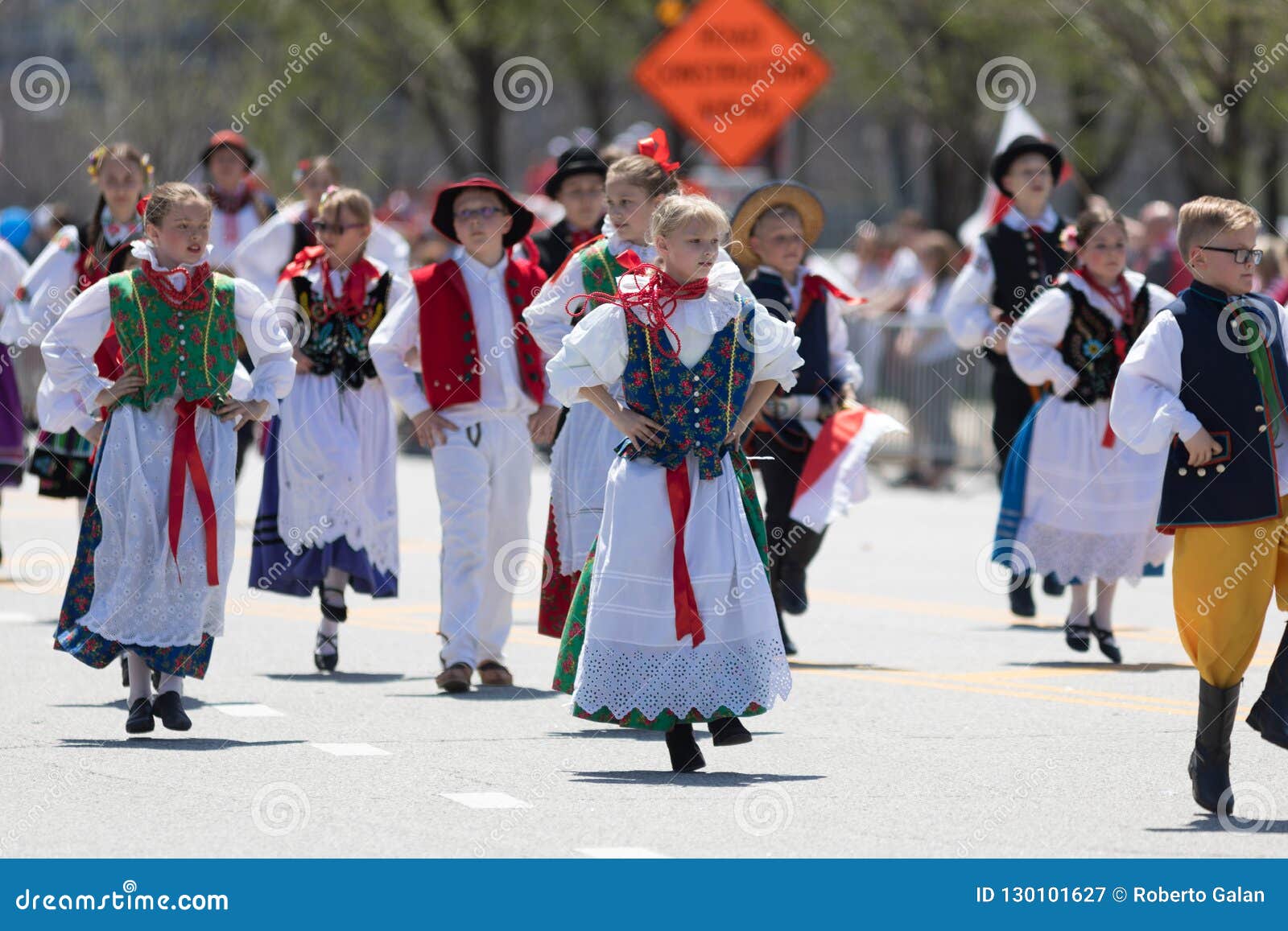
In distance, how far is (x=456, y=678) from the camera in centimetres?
1026

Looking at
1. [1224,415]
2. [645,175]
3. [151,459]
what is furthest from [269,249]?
[1224,415]

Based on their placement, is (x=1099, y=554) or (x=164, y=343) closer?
(x=164, y=343)

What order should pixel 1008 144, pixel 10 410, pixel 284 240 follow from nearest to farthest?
pixel 1008 144 → pixel 284 240 → pixel 10 410

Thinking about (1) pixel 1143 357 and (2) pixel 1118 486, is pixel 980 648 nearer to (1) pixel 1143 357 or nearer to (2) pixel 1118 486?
(2) pixel 1118 486

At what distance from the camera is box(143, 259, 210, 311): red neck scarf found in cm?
892

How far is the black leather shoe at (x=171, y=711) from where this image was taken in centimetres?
897

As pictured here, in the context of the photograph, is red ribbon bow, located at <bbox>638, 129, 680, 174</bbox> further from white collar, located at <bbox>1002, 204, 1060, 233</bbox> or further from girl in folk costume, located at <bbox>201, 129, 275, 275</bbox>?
girl in folk costume, located at <bbox>201, 129, 275, 275</bbox>

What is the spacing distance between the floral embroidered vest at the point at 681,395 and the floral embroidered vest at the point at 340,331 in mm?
3294

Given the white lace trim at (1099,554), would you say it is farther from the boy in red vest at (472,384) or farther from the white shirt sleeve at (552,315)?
the white shirt sleeve at (552,315)

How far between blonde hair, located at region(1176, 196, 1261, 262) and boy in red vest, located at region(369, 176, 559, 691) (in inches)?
134

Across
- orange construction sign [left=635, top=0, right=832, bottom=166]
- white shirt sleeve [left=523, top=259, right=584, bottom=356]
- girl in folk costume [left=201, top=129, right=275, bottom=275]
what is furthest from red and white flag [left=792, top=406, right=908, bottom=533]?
orange construction sign [left=635, top=0, right=832, bottom=166]

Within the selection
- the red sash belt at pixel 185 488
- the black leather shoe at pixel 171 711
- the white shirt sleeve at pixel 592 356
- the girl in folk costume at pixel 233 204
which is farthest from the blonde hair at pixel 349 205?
the girl in folk costume at pixel 233 204

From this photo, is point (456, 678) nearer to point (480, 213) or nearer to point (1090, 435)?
point (480, 213)

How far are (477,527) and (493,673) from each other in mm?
608
